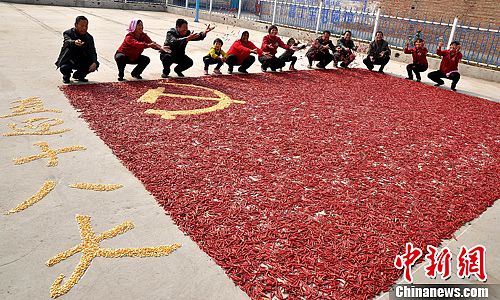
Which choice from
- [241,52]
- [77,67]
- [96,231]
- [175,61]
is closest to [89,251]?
[96,231]

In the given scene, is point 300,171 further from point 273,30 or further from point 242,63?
point 273,30

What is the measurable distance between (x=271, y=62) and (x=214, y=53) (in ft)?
4.88

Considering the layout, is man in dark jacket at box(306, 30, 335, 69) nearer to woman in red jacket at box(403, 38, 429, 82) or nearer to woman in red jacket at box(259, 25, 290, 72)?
woman in red jacket at box(259, 25, 290, 72)

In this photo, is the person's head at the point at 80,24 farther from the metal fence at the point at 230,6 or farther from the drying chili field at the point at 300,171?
the metal fence at the point at 230,6

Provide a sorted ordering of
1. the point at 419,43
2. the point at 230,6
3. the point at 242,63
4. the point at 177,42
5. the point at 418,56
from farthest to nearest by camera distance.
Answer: the point at 230,6
the point at 418,56
the point at 419,43
the point at 242,63
the point at 177,42

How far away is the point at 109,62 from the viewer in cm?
797

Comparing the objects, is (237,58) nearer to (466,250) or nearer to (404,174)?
(404,174)

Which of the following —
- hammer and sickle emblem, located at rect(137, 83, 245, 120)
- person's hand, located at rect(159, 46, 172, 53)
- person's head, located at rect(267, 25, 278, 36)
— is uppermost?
person's head, located at rect(267, 25, 278, 36)

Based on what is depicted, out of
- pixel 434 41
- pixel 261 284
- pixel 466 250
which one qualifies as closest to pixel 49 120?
pixel 261 284

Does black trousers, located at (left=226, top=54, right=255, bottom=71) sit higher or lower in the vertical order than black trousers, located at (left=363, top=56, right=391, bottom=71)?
lower

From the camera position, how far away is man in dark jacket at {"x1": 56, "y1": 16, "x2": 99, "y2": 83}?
602cm

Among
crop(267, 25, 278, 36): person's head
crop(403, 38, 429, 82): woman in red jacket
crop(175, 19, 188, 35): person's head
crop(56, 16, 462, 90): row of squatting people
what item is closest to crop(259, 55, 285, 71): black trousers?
crop(56, 16, 462, 90): row of squatting people

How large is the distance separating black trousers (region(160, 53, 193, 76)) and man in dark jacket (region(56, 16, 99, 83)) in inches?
53.2

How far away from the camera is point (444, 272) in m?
2.52
